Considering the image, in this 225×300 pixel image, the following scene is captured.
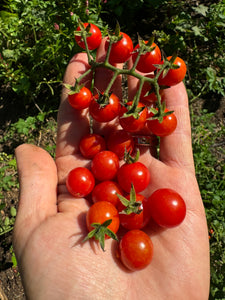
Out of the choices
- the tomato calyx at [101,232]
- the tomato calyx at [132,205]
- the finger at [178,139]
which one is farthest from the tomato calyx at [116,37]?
the tomato calyx at [101,232]

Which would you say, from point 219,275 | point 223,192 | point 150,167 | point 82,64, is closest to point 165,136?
point 150,167

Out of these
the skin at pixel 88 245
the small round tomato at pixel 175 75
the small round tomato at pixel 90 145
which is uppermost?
the small round tomato at pixel 175 75

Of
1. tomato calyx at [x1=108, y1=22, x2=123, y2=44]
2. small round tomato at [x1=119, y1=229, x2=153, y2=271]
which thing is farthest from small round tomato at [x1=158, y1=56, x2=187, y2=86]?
small round tomato at [x1=119, y1=229, x2=153, y2=271]

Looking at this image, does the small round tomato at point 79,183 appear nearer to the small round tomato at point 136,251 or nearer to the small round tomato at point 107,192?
the small round tomato at point 107,192

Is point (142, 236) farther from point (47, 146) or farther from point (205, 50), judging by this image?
point (205, 50)

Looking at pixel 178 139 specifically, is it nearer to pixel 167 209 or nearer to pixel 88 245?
pixel 167 209

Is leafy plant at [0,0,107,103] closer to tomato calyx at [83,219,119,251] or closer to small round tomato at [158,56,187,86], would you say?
small round tomato at [158,56,187,86]
